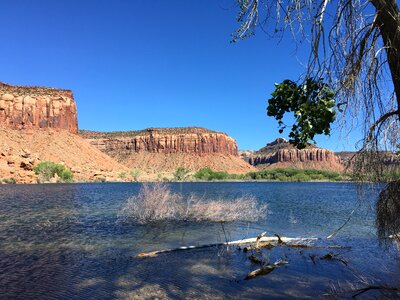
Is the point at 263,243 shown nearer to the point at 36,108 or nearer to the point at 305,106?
the point at 305,106

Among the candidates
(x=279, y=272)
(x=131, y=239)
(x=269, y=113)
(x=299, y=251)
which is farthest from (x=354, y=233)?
(x=269, y=113)

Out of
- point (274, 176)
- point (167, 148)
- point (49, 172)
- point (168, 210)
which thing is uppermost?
point (167, 148)

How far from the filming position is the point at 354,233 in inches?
600

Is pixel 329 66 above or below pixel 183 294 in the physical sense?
above

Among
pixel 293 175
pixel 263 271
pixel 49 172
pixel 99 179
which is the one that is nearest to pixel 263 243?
pixel 263 271

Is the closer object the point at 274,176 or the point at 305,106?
the point at 305,106

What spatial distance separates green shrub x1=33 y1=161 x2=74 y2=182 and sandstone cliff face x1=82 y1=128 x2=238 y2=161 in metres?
88.5

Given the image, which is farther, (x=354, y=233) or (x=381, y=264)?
(x=354, y=233)

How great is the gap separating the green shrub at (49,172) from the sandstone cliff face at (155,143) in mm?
88476

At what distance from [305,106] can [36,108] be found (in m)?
112

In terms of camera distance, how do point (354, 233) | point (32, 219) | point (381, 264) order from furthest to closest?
point (32, 219)
point (354, 233)
point (381, 264)

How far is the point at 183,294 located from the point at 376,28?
5978mm

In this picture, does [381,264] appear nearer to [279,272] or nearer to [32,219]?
[279,272]

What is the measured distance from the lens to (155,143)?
173 metres
